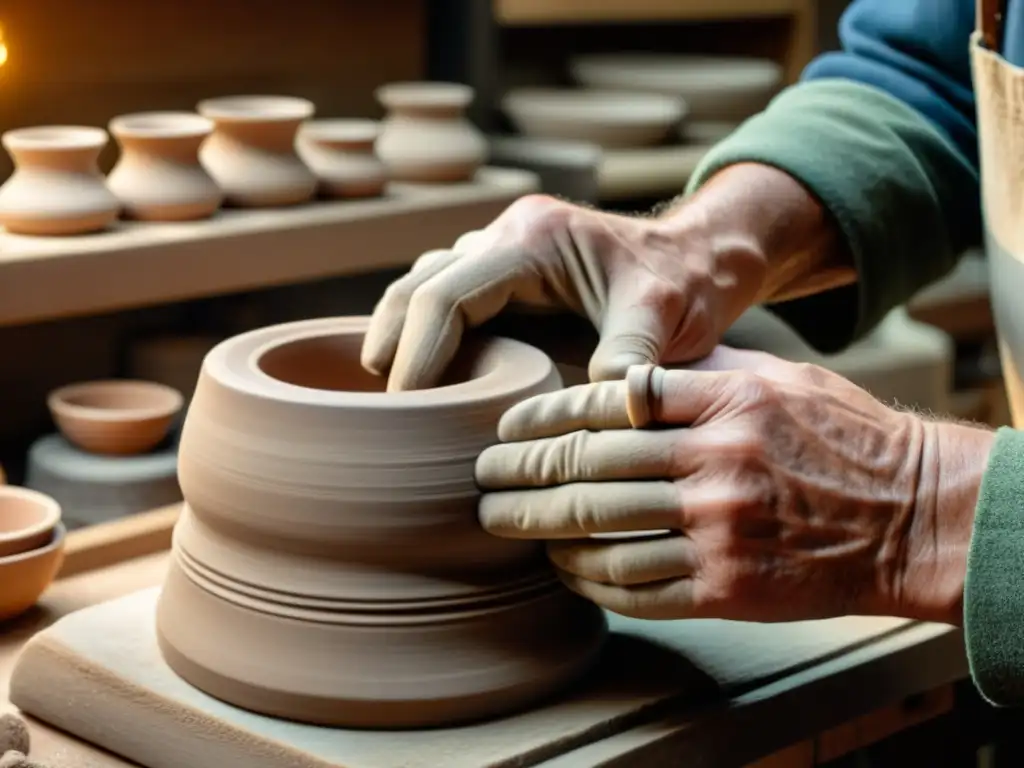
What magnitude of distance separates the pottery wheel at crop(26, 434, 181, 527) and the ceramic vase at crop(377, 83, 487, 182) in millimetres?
651

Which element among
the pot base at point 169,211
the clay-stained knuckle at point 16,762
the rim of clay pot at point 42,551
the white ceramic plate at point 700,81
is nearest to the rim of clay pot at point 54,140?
the pot base at point 169,211

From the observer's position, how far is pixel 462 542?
111cm

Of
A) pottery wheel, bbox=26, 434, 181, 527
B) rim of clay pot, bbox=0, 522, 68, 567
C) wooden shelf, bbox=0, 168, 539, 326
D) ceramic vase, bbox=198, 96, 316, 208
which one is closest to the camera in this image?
rim of clay pot, bbox=0, 522, 68, 567

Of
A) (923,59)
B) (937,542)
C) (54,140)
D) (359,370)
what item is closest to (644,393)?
(937,542)

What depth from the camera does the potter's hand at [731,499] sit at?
3.48 ft

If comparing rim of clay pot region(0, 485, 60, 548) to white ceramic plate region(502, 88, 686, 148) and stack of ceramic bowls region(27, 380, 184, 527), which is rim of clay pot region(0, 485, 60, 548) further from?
white ceramic plate region(502, 88, 686, 148)

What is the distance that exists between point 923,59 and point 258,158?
956 millimetres

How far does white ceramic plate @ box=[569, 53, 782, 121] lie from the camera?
2902 mm

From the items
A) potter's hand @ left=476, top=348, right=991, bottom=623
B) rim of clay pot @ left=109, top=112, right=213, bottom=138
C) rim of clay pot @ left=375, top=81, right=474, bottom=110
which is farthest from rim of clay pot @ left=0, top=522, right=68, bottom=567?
rim of clay pot @ left=375, top=81, right=474, bottom=110

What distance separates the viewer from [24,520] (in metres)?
1.47

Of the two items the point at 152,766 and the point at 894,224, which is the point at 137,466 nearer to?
the point at 152,766

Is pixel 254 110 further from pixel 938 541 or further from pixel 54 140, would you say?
pixel 938 541

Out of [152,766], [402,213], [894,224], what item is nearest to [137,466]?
[402,213]

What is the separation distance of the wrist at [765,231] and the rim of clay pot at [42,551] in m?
0.68
